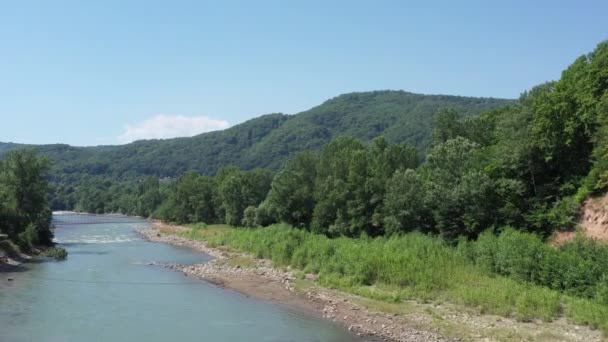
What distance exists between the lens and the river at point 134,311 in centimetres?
2930

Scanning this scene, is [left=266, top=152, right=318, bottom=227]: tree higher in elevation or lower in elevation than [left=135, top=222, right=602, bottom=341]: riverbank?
higher

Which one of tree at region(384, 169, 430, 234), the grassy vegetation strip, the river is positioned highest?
tree at region(384, 169, 430, 234)

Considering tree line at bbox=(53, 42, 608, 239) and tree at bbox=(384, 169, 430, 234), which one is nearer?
tree line at bbox=(53, 42, 608, 239)

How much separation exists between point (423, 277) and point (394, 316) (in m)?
6.24

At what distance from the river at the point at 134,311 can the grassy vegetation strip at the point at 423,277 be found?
726 cm

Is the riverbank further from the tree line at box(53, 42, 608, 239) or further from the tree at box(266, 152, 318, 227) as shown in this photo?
the tree at box(266, 152, 318, 227)

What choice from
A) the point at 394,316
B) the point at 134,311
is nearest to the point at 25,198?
the point at 134,311

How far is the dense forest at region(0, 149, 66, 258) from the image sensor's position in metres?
62.1

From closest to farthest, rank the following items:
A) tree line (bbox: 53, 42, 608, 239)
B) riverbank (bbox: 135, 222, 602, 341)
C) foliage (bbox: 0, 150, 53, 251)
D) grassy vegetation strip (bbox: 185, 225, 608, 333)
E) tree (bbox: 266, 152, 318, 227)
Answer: riverbank (bbox: 135, 222, 602, 341), grassy vegetation strip (bbox: 185, 225, 608, 333), tree line (bbox: 53, 42, 608, 239), foliage (bbox: 0, 150, 53, 251), tree (bbox: 266, 152, 318, 227)

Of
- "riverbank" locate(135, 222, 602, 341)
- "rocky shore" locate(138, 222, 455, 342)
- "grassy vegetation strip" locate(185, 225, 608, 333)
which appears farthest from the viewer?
"rocky shore" locate(138, 222, 455, 342)

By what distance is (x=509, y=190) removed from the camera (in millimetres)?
46344

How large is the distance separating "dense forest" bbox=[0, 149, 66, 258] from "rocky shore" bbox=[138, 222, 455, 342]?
18.1 metres

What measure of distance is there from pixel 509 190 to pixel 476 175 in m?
2.90

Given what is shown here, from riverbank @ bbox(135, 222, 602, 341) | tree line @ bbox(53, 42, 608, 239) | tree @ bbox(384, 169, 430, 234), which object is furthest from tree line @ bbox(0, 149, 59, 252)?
tree @ bbox(384, 169, 430, 234)
